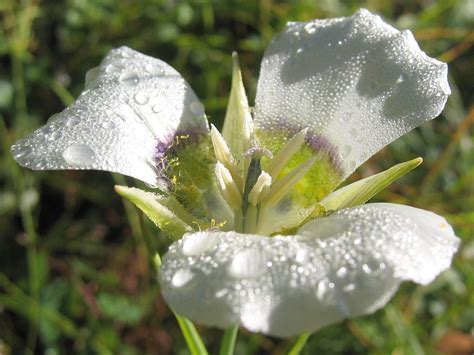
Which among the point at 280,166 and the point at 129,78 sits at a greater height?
the point at 129,78

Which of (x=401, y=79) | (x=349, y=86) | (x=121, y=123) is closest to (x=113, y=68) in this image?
(x=121, y=123)

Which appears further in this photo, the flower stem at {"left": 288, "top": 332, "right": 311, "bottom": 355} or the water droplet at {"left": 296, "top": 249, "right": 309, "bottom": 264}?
the flower stem at {"left": 288, "top": 332, "right": 311, "bottom": 355}

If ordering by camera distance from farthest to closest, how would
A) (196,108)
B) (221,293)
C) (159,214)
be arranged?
(196,108), (159,214), (221,293)

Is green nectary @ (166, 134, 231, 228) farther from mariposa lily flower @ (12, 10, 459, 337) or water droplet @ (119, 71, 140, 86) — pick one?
water droplet @ (119, 71, 140, 86)

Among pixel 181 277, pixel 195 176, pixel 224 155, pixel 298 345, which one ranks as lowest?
pixel 298 345

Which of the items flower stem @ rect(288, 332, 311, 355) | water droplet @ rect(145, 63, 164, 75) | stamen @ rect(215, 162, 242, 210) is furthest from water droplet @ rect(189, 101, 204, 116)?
flower stem @ rect(288, 332, 311, 355)

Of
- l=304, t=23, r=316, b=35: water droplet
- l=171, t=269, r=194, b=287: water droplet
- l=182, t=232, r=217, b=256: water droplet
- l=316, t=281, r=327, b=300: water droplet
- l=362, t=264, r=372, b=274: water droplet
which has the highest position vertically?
l=304, t=23, r=316, b=35: water droplet

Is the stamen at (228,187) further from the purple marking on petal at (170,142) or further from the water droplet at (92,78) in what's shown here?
the water droplet at (92,78)

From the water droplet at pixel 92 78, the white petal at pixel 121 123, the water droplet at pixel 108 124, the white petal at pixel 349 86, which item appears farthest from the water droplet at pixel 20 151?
the white petal at pixel 349 86

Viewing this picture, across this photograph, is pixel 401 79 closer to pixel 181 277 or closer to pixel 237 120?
pixel 237 120
